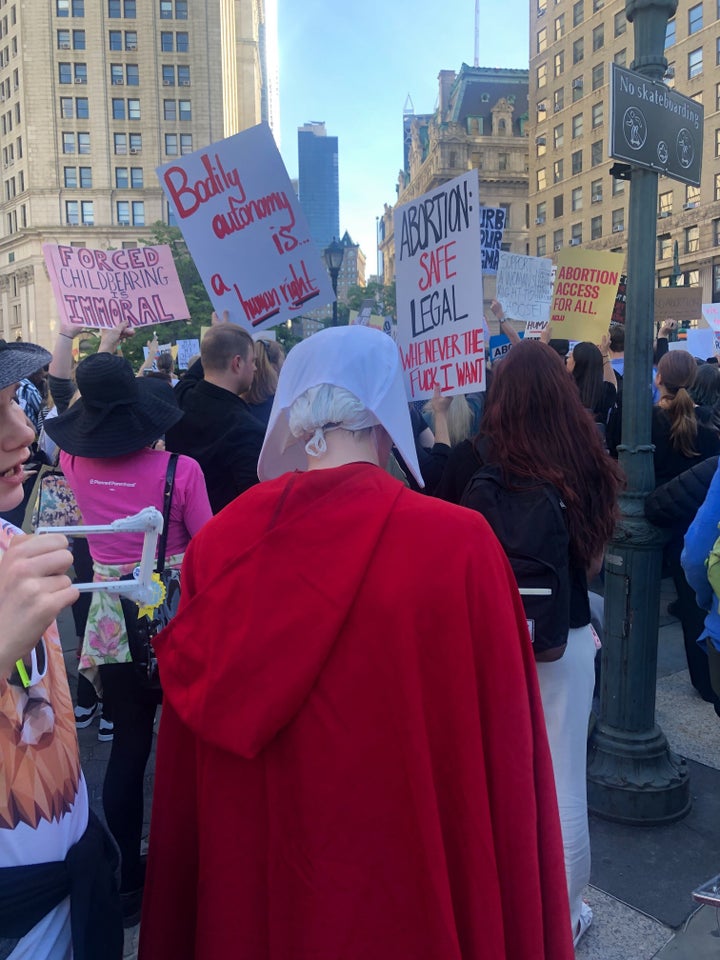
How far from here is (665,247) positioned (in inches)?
2026

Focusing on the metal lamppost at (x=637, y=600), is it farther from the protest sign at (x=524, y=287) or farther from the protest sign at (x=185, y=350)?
the protest sign at (x=185, y=350)

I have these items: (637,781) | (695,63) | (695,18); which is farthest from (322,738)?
(695,18)

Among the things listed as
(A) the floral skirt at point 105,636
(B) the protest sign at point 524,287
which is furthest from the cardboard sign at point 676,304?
(A) the floral skirt at point 105,636

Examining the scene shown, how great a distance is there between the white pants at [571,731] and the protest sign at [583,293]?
15.6 ft

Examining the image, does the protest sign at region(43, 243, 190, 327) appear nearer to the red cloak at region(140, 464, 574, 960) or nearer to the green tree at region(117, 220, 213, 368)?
the red cloak at region(140, 464, 574, 960)

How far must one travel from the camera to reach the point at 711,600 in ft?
9.76

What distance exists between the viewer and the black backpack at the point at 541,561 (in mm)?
2377

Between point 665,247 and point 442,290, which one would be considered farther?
point 665,247

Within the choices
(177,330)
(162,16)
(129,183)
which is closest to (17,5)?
(162,16)

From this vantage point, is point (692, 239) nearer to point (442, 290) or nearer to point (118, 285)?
point (118, 285)

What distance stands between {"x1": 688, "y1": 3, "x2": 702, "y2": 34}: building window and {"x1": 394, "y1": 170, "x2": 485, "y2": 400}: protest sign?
54078 millimetres

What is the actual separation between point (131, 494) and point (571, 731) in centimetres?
181

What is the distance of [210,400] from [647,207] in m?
2.21

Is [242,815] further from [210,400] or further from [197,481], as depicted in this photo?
[210,400]
